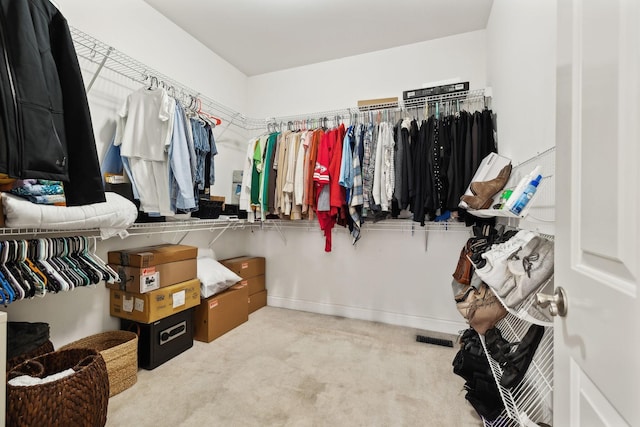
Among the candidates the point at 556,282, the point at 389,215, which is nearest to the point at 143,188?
the point at 389,215

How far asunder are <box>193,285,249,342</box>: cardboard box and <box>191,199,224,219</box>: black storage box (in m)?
0.69

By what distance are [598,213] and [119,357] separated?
7.18 ft

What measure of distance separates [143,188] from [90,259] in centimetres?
55

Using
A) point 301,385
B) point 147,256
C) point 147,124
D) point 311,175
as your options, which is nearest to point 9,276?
point 147,256

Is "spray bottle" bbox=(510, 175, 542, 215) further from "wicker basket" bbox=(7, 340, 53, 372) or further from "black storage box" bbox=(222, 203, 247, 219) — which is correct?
"black storage box" bbox=(222, 203, 247, 219)

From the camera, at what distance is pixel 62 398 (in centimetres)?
119

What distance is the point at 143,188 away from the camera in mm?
1985

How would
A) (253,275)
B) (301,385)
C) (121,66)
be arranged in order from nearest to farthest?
1. (301,385)
2. (121,66)
3. (253,275)

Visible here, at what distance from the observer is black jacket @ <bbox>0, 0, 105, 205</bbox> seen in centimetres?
86

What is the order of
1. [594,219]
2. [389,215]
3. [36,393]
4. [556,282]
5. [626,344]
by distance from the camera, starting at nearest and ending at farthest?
[626,344] → [594,219] → [556,282] → [36,393] → [389,215]

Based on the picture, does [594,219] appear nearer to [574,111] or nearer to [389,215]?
[574,111]

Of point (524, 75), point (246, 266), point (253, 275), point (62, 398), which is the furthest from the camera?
point (253, 275)

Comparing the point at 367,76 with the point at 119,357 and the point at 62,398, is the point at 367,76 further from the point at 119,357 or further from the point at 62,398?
the point at 62,398

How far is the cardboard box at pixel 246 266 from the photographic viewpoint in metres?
2.93
